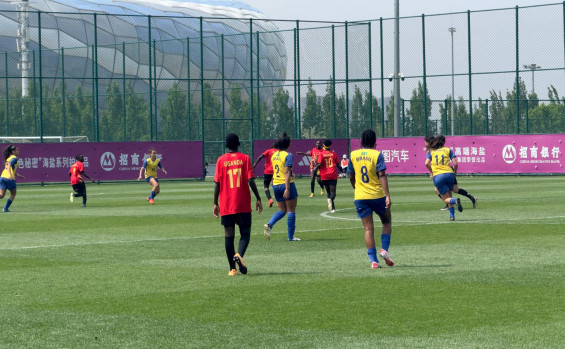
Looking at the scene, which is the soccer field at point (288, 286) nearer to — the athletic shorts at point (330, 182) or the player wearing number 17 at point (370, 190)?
the player wearing number 17 at point (370, 190)

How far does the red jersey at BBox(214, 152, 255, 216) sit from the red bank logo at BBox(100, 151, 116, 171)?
3591 centimetres

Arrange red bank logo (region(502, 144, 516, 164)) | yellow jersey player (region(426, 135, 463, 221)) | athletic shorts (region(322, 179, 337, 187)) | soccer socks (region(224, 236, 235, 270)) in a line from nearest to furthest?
soccer socks (region(224, 236, 235, 270)) < yellow jersey player (region(426, 135, 463, 221)) < athletic shorts (region(322, 179, 337, 187)) < red bank logo (region(502, 144, 516, 164))

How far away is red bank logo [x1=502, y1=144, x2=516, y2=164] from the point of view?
48.5 metres

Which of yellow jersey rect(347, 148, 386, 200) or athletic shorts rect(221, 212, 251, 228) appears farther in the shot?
yellow jersey rect(347, 148, 386, 200)

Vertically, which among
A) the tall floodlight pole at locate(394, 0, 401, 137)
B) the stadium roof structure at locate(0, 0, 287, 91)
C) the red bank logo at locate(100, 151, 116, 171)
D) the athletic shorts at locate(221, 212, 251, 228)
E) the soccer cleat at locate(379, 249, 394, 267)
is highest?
the stadium roof structure at locate(0, 0, 287, 91)

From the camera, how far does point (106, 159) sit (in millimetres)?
48750

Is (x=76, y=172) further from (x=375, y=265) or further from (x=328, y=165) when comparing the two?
(x=375, y=265)

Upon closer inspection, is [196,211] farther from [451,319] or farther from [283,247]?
[451,319]

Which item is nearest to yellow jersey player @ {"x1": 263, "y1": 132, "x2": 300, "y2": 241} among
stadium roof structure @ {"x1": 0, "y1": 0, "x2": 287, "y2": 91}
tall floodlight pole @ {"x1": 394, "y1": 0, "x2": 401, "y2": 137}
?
tall floodlight pole @ {"x1": 394, "y1": 0, "x2": 401, "y2": 137}

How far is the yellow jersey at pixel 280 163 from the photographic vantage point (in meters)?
18.0

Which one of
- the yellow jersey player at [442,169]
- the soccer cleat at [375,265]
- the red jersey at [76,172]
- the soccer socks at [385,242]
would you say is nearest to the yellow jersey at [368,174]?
the soccer socks at [385,242]

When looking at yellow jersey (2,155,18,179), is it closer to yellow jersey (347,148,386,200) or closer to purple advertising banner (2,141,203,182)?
yellow jersey (347,148,386,200)

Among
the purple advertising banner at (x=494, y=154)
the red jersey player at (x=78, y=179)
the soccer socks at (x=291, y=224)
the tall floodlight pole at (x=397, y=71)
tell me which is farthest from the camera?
the tall floodlight pole at (x=397, y=71)

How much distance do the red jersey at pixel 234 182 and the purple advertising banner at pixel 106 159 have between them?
34.0m
